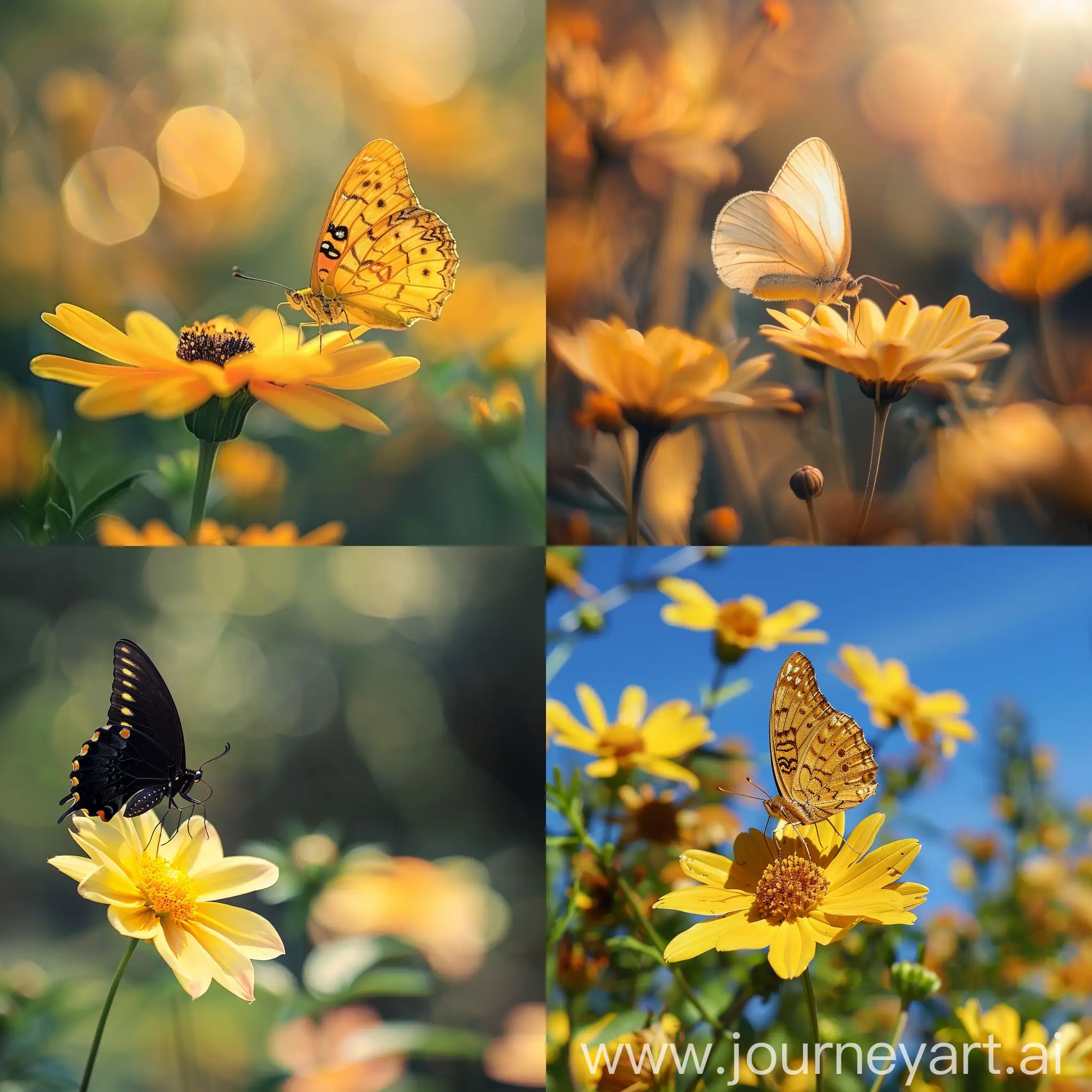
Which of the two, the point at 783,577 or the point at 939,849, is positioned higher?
the point at 783,577

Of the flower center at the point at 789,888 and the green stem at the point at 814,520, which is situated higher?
the green stem at the point at 814,520

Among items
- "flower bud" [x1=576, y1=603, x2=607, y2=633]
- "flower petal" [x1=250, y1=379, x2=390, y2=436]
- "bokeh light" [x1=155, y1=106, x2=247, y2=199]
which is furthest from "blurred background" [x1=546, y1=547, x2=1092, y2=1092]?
"bokeh light" [x1=155, y1=106, x2=247, y2=199]

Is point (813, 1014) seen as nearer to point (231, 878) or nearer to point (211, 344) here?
point (231, 878)

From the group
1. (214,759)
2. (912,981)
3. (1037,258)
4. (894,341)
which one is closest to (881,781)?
(912,981)

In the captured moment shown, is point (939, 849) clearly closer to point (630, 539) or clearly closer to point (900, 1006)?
point (900, 1006)

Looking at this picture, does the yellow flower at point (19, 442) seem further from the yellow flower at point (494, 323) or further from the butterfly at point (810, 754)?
the butterfly at point (810, 754)

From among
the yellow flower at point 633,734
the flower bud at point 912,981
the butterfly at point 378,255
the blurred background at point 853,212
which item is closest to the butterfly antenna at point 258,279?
the butterfly at point 378,255

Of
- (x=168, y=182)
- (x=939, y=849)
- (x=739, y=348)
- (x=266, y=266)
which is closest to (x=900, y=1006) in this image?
(x=939, y=849)
